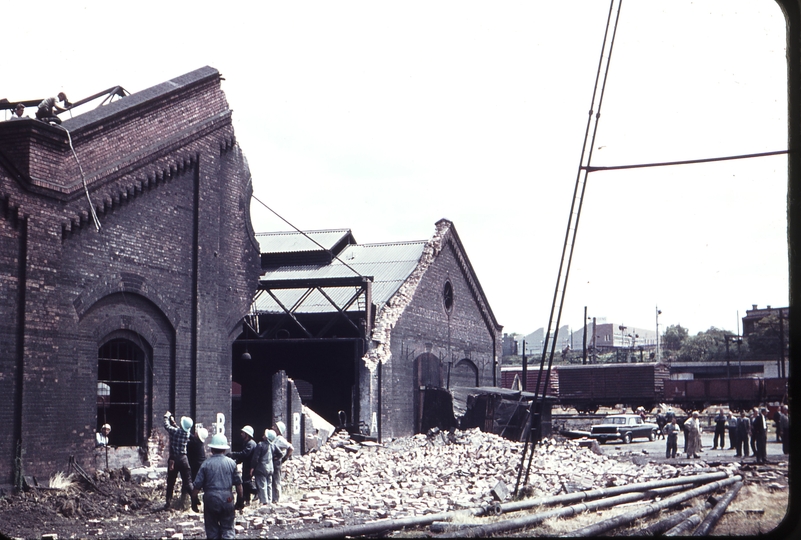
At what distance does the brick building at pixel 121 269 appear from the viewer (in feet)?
43.2

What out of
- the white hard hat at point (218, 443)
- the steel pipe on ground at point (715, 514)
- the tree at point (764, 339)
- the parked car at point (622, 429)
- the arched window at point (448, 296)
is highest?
the arched window at point (448, 296)

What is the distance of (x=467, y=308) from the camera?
32562 millimetres

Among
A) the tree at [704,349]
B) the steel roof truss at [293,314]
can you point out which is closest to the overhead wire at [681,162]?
the steel roof truss at [293,314]

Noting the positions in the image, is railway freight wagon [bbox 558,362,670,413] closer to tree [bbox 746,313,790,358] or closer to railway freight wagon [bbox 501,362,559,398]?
railway freight wagon [bbox 501,362,559,398]

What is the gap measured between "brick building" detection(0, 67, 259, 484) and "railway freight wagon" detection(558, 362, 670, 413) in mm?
29434

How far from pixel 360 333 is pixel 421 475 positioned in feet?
22.6

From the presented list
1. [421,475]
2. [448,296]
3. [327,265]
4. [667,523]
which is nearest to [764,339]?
[448,296]

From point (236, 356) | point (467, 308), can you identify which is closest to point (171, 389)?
point (236, 356)

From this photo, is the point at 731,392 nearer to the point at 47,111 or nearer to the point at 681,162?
the point at 681,162

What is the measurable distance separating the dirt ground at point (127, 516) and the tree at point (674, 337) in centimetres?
7990

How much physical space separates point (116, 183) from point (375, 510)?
25.4ft

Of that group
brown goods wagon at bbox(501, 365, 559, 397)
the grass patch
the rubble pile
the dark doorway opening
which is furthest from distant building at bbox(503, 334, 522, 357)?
the grass patch

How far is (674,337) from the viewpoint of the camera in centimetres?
9269

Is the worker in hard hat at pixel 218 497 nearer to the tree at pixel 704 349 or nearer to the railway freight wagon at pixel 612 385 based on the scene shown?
the railway freight wagon at pixel 612 385
